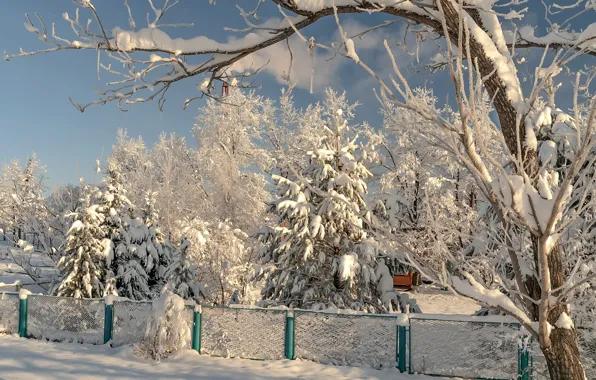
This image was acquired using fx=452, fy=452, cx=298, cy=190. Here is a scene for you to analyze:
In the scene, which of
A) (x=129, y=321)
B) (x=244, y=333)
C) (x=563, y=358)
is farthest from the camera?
(x=129, y=321)

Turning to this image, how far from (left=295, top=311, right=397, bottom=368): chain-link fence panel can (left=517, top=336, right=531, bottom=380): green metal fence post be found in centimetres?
224

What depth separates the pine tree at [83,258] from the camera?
15438 millimetres

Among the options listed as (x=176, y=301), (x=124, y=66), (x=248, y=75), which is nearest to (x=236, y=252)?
(x=176, y=301)

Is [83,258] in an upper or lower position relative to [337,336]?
upper

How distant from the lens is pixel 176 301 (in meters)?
9.44

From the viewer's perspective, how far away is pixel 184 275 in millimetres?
17109

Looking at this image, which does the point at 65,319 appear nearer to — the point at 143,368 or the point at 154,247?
the point at 143,368

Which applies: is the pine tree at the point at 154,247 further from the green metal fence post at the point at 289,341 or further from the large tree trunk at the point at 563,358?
the large tree trunk at the point at 563,358

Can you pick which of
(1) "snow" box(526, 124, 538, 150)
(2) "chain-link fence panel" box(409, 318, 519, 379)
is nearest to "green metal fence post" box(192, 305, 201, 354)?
(2) "chain-link fence panel" box(409, 318, 519, 379)

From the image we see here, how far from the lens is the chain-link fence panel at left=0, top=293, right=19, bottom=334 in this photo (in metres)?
11.2

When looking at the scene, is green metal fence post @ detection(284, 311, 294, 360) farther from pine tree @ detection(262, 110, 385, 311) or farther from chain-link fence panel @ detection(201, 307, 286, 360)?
pine tree @ detection(262, 110, 385, 311)

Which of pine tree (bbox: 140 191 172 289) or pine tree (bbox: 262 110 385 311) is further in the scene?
pine tree (bbox: 140 191 172 289)

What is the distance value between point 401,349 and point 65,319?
802 centimetres

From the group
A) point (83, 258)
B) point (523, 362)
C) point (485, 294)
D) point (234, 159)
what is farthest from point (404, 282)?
point (485, 294)
